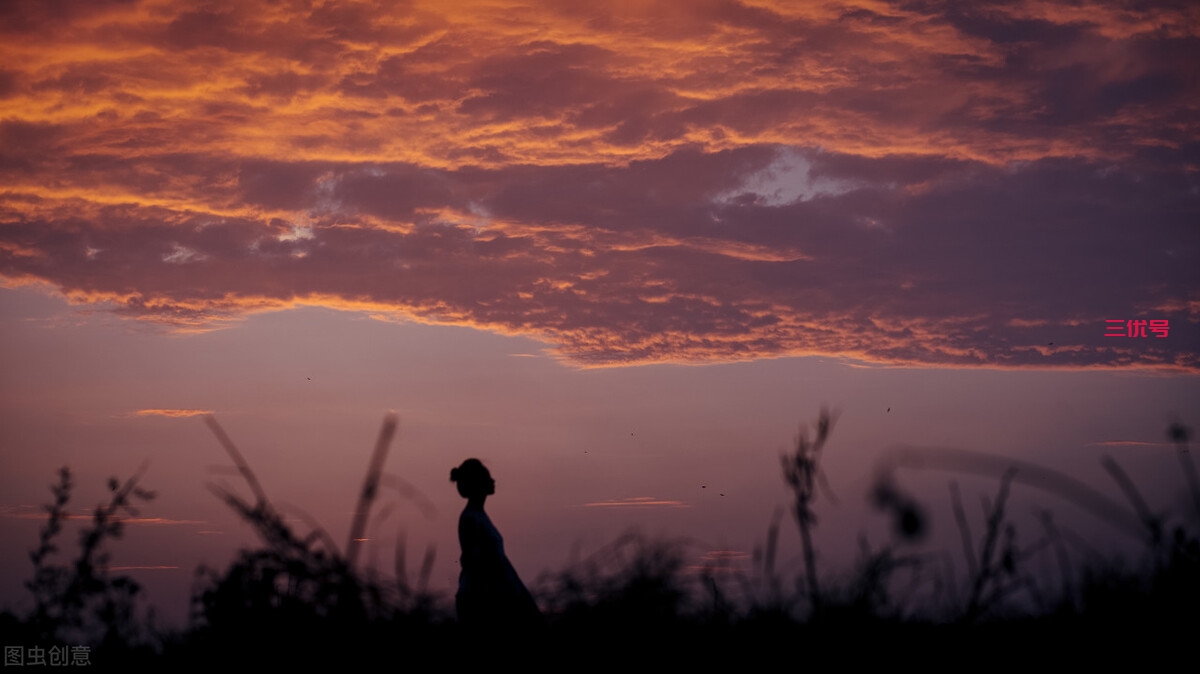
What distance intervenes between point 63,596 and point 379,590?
13.3 feet

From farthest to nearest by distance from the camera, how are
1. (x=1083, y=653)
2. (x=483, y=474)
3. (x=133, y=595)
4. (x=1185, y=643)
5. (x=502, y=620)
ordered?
(x=483, y=474)
(x=133, y=595)
(x=502, y=620)
(x=1083, y=653)
(x=1185, y=643)

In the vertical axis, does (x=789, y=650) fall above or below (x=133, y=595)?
above

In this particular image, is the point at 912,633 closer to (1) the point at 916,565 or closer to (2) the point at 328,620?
(1) the point at 916,565

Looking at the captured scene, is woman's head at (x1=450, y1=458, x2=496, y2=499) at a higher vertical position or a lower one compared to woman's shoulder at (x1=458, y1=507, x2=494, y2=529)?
higher

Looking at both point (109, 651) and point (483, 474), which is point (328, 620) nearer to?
point (109, 651)

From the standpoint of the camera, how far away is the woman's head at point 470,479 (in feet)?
29.7

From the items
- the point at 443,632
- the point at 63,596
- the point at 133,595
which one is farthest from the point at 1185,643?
the point at 63,596

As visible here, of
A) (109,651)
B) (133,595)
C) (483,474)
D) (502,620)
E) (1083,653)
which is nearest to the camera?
(1083,653)

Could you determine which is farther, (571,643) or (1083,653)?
(571,643)

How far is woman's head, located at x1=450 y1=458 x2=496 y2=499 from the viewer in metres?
9.04

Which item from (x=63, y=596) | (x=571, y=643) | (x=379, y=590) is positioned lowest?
(x=63, y=596)

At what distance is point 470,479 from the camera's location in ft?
29.7

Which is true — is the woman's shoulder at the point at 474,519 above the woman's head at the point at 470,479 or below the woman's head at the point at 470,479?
below

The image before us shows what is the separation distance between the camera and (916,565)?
2.96 m
